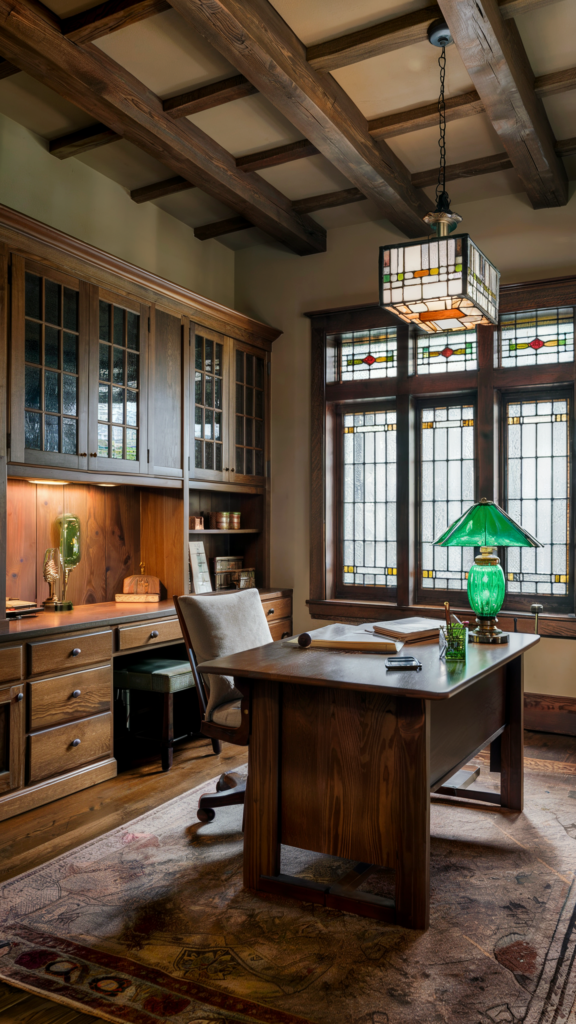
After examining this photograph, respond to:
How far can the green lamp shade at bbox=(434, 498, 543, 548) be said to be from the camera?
301cm

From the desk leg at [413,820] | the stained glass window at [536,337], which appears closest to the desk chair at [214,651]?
the desk leg at [413,820]

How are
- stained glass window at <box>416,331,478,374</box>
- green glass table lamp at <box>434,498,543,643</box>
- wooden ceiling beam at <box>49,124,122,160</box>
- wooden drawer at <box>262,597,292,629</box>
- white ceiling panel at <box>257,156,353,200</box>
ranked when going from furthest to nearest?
wooden drawer at <box>262,597,292,629</box>, stained glass window at <box>416,331,478,374</box>, white ceiling panel at <box>257,156,353,200</box>, wooden ceiling beam at <box>49,124,122,160</box>, green glass table lamp at <box>434,498,543,643</box>

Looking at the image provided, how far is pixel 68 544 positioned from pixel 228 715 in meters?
1.57

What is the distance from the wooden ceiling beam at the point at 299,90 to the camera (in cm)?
285

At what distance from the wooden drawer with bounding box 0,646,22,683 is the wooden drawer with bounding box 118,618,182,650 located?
0.63m

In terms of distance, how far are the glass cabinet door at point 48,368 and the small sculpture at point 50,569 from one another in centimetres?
54

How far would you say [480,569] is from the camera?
10.3ft

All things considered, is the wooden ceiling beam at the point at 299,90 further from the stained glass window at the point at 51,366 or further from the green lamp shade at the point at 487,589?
the green lamp shade at the point at 487,589

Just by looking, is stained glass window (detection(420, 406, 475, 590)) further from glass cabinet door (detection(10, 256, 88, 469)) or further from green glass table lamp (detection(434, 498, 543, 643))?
glass cabinet door (detection(10, 256, 88, 469))

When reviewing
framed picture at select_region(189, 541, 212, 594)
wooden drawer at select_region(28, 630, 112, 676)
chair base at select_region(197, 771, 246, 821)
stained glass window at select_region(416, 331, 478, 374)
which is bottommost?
chair base at select_region(197, 771, 246, 821)

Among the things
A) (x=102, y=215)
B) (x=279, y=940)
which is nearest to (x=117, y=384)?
(x=102, y=215)

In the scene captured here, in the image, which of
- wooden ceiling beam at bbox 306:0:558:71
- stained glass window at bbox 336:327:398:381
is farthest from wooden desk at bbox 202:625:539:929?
stained glass window at bbox 336:327:398:381

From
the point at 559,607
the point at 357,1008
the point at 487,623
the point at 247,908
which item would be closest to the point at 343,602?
the point at 559,607

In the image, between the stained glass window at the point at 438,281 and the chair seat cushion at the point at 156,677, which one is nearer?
the stained glass window at the point at 438,281
